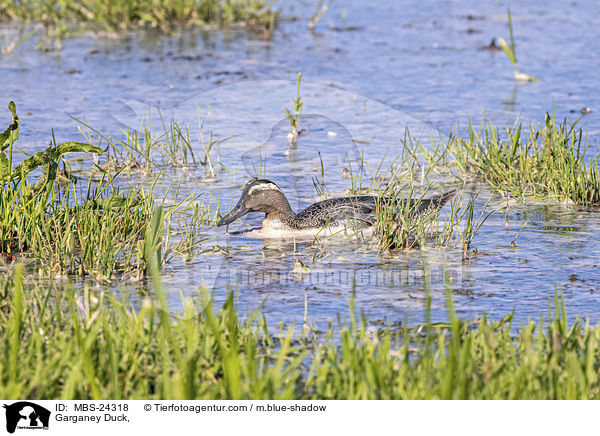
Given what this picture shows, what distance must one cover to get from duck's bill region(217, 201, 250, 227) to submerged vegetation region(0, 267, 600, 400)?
2615mm

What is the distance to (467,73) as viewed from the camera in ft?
44.7

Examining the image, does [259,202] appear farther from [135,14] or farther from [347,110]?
[135,14]

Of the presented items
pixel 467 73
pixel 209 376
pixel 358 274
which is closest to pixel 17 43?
pixel 467 73

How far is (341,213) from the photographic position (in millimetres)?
7582

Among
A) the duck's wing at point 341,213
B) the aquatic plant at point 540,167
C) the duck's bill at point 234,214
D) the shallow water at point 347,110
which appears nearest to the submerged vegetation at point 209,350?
the shallow water at point 347,110

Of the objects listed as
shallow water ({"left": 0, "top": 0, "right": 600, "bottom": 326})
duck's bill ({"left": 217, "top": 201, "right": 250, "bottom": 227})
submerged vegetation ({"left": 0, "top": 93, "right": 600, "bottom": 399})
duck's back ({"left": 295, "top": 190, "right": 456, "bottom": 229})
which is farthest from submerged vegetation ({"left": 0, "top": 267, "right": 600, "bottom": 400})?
duck's bill ({"left": 217, "top": 201, "right": 250, "bottom": 227})

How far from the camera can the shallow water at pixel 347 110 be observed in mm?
6379

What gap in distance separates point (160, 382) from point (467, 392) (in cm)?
136

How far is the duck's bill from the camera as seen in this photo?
7.69 meters

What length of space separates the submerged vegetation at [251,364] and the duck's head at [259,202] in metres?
2.72
